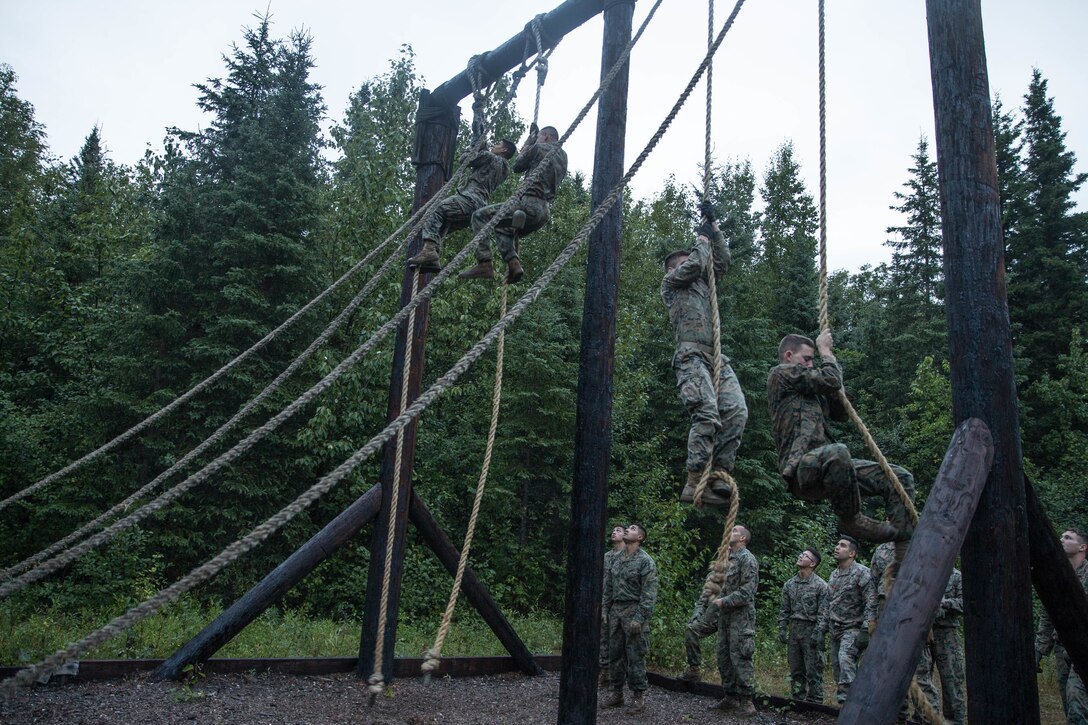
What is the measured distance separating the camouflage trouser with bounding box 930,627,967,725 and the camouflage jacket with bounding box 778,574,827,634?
56.4 inches

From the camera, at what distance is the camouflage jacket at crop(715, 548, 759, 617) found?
297 inches

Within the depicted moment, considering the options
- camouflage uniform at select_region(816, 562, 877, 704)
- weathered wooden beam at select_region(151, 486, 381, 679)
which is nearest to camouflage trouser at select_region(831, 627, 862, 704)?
camouflage uniform at select_region(816, 562, 877, 704)

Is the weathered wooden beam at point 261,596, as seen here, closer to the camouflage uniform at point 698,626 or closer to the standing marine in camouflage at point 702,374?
the standing marine in camouflage at point 702,374

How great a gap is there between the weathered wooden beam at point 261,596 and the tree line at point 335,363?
5.76m

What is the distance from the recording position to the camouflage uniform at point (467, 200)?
5961 mm

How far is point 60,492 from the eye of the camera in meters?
12.9

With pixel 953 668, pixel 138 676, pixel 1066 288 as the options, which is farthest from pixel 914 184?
pixel 138 676

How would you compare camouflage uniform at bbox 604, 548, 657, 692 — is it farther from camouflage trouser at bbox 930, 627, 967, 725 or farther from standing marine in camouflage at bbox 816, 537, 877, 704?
camouflage trouser at bbox 930, 627, 967, 725

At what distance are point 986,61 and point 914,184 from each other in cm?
2553

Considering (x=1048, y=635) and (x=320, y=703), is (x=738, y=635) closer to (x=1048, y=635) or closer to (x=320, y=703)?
(x=1048, y=635)

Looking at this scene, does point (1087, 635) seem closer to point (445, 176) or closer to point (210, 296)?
point (445, 176)

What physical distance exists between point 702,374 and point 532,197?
2.04m

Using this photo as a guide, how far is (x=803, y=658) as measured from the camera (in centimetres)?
795

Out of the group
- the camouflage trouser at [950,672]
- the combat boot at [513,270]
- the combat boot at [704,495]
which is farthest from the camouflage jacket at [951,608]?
the combat boot at [513,270]
